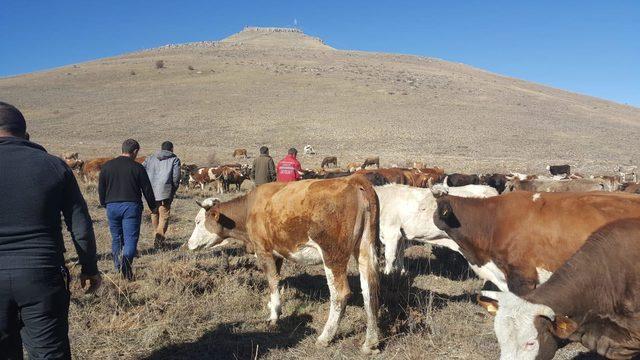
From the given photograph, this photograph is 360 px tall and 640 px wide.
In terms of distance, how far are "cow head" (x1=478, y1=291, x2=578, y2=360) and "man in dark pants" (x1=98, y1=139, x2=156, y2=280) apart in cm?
534

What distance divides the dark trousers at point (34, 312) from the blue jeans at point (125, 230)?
12.1ft

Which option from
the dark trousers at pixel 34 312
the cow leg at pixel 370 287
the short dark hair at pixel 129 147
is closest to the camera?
the dark trousers at pixel 34 312

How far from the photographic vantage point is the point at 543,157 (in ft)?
131

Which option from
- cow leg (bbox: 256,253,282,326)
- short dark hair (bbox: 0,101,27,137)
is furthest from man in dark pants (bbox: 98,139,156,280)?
short dark hair (bbox: 0,101,27,137)

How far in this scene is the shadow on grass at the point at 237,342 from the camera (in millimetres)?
4797

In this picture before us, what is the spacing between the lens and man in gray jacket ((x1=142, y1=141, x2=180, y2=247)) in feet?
29.6

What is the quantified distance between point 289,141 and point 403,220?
120ft

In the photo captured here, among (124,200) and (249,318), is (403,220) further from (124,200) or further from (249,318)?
(124,200)

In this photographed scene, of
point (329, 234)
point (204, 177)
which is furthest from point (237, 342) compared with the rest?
point (204, 177)

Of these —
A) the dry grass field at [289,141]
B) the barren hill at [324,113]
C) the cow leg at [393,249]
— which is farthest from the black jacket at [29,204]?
the barren hill at [324,113]

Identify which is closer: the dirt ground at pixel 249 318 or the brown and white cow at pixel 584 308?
the brown and white cow at pixel 584 308

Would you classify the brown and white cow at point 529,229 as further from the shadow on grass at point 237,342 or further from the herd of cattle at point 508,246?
the shadow on grass at point 237,342

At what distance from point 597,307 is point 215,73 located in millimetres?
75931

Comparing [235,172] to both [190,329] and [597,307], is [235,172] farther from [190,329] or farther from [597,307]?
[597,307]
